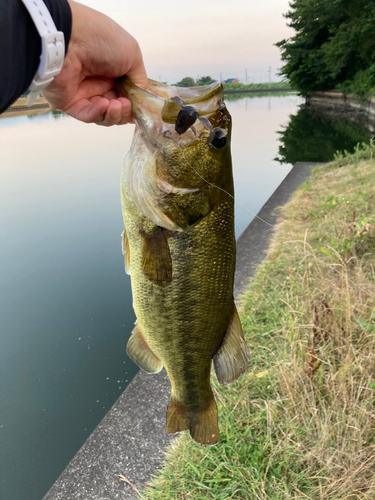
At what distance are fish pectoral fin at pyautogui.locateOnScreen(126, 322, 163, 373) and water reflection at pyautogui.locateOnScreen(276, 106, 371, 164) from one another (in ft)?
46.1

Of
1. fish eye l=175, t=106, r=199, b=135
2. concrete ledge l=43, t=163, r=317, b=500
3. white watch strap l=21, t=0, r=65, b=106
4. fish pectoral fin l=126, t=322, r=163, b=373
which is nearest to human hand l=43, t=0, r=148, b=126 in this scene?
A: white watch strap l=21, t=0, r=65, b=106

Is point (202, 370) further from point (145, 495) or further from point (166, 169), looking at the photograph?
point (145, 495)

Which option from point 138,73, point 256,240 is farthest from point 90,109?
point 256,240

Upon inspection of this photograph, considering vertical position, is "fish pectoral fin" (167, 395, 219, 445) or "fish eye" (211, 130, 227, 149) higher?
"fish eye" (211, 130, 227, 149)

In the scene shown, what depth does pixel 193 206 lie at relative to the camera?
1354 millimetres

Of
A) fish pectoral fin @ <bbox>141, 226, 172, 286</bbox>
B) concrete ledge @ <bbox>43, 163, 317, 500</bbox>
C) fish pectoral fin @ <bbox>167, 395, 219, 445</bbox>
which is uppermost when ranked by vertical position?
fish pectoral fin @ <bbox>141, 226, 172, 286</bbox>

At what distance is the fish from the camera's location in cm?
131

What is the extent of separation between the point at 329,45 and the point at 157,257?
37.2 meters

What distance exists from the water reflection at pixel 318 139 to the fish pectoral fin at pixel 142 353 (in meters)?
14.0

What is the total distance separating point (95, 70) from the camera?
1418mm

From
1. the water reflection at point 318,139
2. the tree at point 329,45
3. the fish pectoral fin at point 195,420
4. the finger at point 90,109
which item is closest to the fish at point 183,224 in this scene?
the finger at point 90,109

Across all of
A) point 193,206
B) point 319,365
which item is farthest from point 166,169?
point 319,365

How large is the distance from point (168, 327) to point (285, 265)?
325 cm

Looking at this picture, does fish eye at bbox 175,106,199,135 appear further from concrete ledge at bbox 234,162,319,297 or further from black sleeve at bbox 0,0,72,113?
concrete ledge at bbox 234,162,319,297
